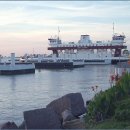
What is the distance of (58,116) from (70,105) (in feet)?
3.18

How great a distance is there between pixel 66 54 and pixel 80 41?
4884 mm

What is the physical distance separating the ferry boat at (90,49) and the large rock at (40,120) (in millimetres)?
88135

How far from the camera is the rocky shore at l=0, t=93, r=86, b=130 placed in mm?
8773

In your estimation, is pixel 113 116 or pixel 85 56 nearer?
pixel 113 116

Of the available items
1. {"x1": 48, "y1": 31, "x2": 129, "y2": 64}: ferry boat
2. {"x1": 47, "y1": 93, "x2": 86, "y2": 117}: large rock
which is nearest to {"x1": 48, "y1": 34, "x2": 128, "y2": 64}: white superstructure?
{"x1": 48, "y1": 31, "x2": 129, "y2": 64}: ferry boat

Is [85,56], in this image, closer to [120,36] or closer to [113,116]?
[120,36]

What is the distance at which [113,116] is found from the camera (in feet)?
27.1

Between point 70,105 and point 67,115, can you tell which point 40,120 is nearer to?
point 67,115

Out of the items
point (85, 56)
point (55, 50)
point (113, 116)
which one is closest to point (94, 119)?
point (113, 116)

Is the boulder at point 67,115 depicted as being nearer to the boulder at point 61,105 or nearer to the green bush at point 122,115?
the boulder at point 61,105

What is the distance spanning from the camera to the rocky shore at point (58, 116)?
877 centimetres

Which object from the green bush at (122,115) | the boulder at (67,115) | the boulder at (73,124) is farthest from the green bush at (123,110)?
the boulder at (67,115)

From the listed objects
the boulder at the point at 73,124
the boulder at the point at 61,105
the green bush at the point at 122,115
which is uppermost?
the green bush at the point at 122,115

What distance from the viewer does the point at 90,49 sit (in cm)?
10262
